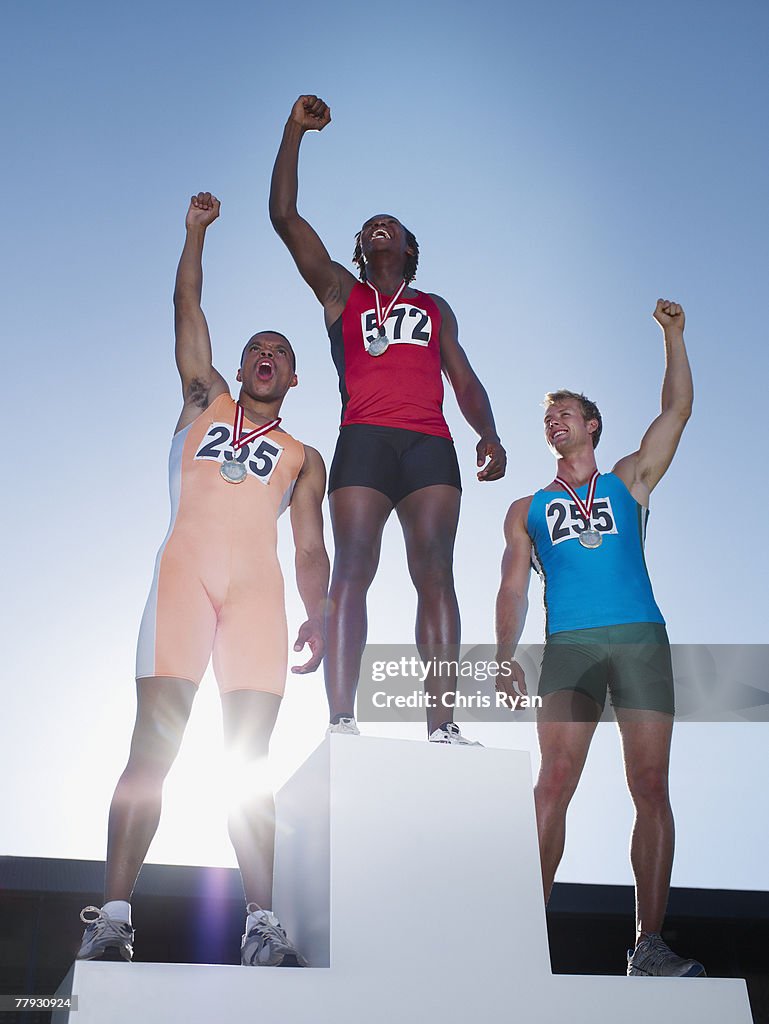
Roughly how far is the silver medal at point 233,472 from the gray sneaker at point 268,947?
126 centimetres

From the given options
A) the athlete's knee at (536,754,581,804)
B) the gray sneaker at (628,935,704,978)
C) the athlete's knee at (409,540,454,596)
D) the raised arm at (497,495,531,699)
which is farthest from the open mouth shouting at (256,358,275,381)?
the gray sneaker at (628,935,704,978)

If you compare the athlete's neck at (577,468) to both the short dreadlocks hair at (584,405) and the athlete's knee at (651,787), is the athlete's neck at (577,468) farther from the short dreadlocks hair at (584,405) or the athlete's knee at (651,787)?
the athlete's knee at (651,787)

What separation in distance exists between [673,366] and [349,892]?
2.39 metres

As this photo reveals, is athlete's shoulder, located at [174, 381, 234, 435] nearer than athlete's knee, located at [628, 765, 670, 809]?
No

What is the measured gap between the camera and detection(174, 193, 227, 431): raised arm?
345 cm

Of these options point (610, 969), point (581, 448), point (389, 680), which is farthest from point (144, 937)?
point (581, 448)

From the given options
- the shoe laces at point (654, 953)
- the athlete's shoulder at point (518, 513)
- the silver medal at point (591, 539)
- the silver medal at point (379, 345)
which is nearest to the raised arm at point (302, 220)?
the silver medal at point (379, 345)

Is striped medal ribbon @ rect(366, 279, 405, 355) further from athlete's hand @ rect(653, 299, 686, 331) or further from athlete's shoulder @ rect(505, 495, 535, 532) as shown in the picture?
athlete's hand @ rect(653, 299, 686, 331)

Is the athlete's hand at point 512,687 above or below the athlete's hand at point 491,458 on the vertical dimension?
below

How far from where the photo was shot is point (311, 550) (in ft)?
11.0

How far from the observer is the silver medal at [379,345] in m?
3.54

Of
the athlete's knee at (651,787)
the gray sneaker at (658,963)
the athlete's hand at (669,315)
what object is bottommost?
the gray sneaker at (658,963)

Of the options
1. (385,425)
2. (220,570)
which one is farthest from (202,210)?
(220,570)

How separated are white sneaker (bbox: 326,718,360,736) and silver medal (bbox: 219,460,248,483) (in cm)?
80
